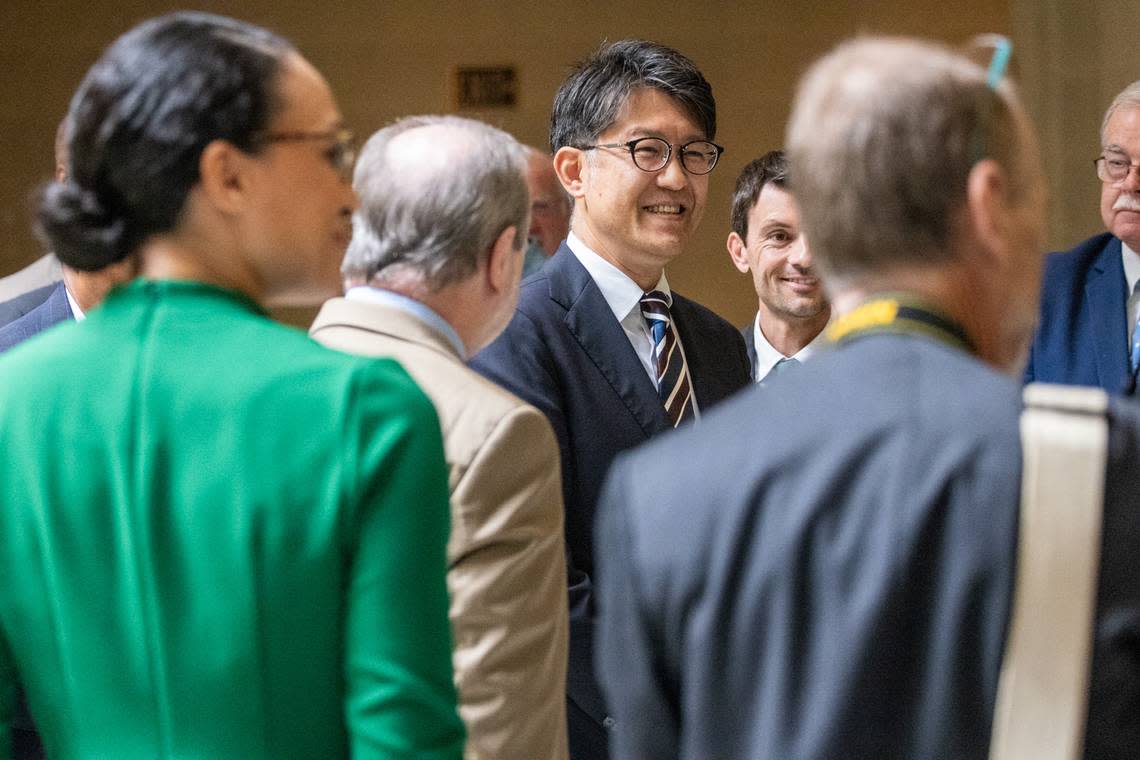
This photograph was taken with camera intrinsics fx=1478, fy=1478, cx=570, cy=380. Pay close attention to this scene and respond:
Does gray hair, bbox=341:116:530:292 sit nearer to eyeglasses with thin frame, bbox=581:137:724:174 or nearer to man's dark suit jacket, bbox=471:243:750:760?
man's dark suit jacket, bbox=471:243:750:760

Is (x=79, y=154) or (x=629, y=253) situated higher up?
(x=79, y=154)

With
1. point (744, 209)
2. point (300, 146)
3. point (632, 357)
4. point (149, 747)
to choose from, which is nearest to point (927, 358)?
point (300, 146)

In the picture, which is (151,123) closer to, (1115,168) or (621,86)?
(621,86)

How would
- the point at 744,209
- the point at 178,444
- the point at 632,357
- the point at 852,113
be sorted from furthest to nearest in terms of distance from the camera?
1. the point at 744,209
2. the point at 632,357
3. the point at 178,444
4. the point at 852,113

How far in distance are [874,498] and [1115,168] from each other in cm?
316

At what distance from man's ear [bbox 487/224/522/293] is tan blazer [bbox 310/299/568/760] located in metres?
0.16

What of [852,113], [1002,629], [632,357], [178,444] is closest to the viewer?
[1002,629]

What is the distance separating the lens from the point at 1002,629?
1236mm

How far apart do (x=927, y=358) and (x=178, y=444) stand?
74cm

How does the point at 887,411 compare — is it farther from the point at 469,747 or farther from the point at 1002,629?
the point at 469,747

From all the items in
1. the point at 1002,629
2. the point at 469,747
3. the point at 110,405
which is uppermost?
the point at 110,405

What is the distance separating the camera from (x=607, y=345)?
2.95 m

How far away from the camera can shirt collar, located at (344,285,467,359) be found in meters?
2.13

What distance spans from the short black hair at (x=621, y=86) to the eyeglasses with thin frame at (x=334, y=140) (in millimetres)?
1589
